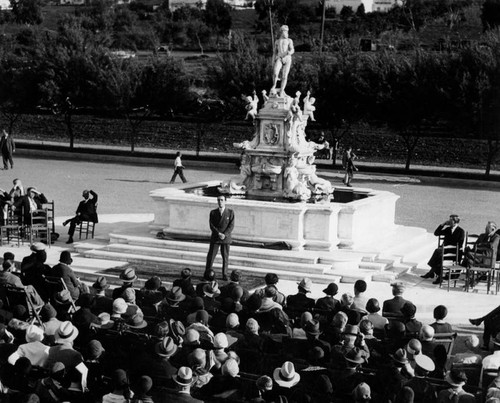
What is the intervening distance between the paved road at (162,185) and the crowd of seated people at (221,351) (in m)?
13.0

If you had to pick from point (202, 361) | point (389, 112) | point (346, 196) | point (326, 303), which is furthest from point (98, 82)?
point (202, 361)

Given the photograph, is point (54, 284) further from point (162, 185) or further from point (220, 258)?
point (162, 185)

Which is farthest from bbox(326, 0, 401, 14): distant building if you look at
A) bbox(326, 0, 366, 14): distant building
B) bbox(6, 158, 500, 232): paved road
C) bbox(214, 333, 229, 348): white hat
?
bbox(214, 333, 229, 348): white hat

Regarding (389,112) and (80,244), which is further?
(389,112)

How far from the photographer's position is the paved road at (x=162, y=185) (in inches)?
1085

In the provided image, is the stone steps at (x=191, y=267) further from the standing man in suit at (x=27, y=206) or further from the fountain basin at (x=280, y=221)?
the standing man in suit at (x=27, y=206)

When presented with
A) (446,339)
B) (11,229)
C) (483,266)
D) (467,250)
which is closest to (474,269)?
(483,266)

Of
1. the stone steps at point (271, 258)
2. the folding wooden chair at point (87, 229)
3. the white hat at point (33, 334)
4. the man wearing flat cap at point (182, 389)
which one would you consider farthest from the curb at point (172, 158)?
the man wearing flat cap at point (182, 389)

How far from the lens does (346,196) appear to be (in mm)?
24219

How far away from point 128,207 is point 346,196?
20.8ft

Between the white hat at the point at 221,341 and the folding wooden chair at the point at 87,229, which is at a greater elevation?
the white hat at the point at 221,341

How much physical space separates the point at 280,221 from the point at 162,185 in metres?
13.1

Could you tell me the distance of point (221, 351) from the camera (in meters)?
10.7

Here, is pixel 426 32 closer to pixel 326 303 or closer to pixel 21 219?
pixel 21 219
